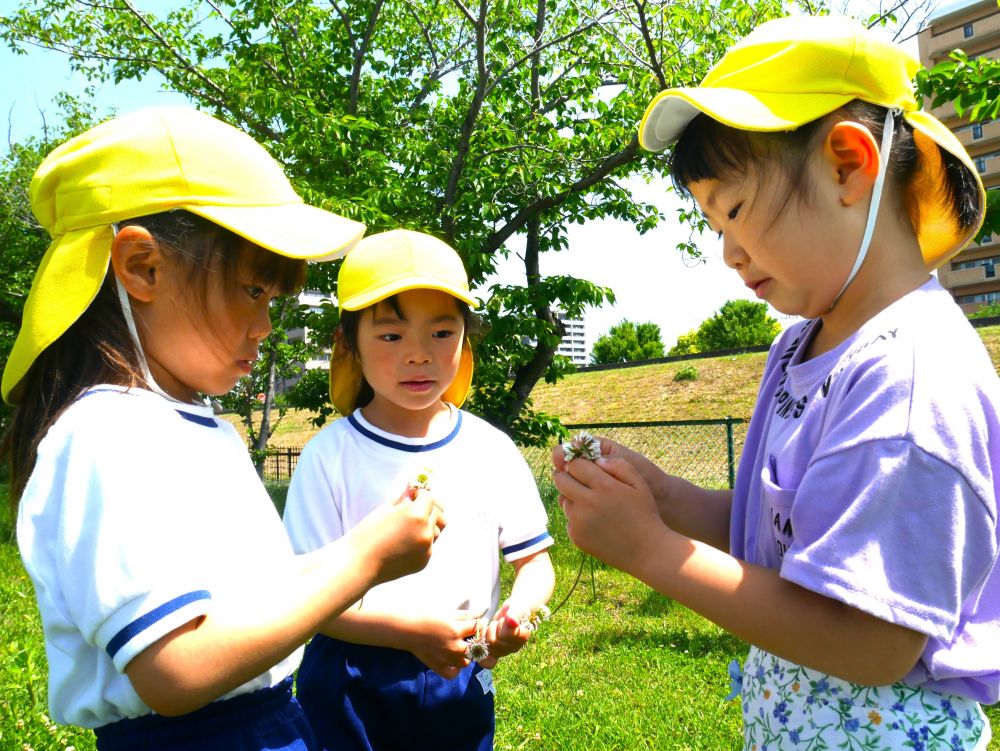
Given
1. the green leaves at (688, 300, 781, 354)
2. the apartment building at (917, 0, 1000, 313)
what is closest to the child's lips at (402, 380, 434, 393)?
the green leaves at (688, 300, 781, 354)

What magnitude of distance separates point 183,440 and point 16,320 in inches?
609

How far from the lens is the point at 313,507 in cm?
192

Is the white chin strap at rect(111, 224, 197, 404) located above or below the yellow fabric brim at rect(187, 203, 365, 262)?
below

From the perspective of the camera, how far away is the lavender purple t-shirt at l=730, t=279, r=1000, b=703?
1.04 m

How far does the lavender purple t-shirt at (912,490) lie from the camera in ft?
3.41

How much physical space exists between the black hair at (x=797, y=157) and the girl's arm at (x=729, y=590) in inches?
21.6

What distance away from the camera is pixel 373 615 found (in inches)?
70.3

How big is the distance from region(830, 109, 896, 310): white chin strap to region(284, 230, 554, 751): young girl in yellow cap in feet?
2.82

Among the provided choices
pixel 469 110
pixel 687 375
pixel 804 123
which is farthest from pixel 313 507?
pixel 687 375

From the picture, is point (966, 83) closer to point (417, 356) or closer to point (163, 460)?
point (417, 356)

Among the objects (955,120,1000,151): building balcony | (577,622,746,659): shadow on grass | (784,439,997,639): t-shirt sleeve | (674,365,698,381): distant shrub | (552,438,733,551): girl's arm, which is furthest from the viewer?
(955,120,1000,151): building balcony

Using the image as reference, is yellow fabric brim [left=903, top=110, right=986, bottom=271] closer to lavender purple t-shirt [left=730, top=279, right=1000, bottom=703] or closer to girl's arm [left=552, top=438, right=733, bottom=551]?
lavender purple t-shirt [left=730, top=279, right=1000, bottom=703]

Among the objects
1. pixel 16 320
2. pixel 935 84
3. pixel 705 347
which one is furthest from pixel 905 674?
pixel 705 347

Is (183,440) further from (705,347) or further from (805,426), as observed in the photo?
(705,347)
